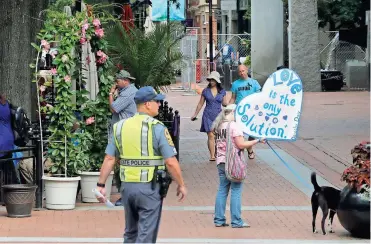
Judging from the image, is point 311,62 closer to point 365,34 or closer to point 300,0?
point 300,0

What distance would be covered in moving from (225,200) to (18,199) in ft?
8.83

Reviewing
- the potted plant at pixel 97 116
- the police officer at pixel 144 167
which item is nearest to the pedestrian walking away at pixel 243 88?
the potted plant at pixel 97 116

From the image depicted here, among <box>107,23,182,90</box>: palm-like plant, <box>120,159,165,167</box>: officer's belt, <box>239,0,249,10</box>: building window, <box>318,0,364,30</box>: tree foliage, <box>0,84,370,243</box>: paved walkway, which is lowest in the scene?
<box>0,84,370,243</box>: paved walkway

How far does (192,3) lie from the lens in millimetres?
72062

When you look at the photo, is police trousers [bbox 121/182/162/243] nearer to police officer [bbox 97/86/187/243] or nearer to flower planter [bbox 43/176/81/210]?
police officer [bbox 97/86/187/243]

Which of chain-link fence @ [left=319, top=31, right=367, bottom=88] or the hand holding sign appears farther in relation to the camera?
chain-link fence @ [left=319, top=31, right=367, bottom=88]

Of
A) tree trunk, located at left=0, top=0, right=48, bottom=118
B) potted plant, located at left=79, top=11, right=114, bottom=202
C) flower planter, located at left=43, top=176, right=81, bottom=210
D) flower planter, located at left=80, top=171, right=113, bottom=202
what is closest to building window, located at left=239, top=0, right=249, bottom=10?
tree trunk, located at left=0, top=0, right=48, bottom=118

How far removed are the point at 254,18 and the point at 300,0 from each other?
8.81 feet

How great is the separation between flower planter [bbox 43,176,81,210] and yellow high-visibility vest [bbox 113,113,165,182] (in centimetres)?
479

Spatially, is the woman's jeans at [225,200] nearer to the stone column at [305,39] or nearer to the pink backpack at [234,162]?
the pink backpack at [234,162]

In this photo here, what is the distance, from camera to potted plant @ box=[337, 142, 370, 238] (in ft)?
34.5

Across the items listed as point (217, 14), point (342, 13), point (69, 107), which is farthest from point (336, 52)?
point (69, 107)

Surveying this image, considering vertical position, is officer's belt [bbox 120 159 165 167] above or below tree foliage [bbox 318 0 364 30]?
below

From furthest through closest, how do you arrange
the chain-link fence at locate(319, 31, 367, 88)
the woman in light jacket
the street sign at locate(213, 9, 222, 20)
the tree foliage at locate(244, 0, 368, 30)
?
the street sign at locate(213, 9, 222, 20)
the chain-link fence at locate(319, 31, 367, 88)
the tree foliage at locate(244, 0, 368, 30)
the woman in light jacket
